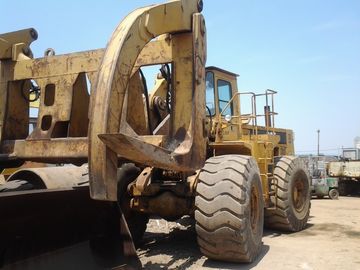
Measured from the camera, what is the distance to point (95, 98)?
336 cm

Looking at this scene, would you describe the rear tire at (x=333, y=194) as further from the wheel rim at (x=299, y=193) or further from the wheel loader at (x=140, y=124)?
the wheel loader at (x=140, y=124)

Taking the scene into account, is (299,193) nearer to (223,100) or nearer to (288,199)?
(288,199)

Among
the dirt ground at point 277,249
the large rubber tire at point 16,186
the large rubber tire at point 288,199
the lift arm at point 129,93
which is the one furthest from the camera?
the large rubber tire at point 288,199

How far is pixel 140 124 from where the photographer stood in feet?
15.3

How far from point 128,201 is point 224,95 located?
290cm

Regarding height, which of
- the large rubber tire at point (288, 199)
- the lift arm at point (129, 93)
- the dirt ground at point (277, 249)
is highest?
the lift arm at point (129, 93)

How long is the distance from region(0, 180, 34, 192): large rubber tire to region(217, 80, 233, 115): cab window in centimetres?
381

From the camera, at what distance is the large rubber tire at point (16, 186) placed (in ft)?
15.3

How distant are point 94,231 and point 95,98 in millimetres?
1509

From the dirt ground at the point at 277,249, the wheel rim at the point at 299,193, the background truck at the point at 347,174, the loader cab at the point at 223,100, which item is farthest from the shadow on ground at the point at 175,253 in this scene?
the background truck at the point at 347,174

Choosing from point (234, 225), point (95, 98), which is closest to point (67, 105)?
point (95, 98)

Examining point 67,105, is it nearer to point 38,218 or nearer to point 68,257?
point 38,218

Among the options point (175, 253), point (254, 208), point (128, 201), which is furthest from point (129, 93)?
point (175, 253)

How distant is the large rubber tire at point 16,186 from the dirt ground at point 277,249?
170 cm
